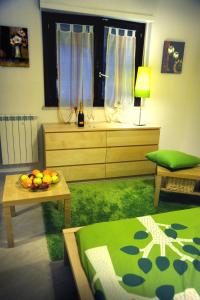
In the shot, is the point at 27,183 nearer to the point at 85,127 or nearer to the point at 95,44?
the point at 85,127

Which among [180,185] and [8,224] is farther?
[180,185]

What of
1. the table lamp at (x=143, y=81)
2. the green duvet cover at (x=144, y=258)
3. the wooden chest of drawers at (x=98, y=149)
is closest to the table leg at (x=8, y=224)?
the green duvet cover at (x=144, y=258)

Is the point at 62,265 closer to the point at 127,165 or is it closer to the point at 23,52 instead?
the point at 127,165

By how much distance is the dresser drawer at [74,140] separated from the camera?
9.03 feet

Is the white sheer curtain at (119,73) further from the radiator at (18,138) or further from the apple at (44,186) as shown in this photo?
the apple at (44,186)

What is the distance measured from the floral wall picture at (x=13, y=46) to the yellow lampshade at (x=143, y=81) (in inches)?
57.4

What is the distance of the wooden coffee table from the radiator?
1162 mm

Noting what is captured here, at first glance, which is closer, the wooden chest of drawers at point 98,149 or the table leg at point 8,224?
the table leg at point 8,224

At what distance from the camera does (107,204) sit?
250 cm

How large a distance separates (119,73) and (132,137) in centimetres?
93

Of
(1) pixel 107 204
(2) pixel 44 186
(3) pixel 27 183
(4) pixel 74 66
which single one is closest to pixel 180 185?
(1) pixel 107 204

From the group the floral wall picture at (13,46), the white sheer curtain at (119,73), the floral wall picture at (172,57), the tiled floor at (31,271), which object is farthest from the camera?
the floral wall picture at (172,57)

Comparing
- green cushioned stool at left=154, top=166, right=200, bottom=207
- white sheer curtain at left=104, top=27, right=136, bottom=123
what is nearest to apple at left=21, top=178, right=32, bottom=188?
green cushioned stool at left=154, top=166, right=200, bottom=207

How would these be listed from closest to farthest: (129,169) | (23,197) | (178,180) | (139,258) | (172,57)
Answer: (139,258), (23,197), (178,180), (129,169), (172,57)
